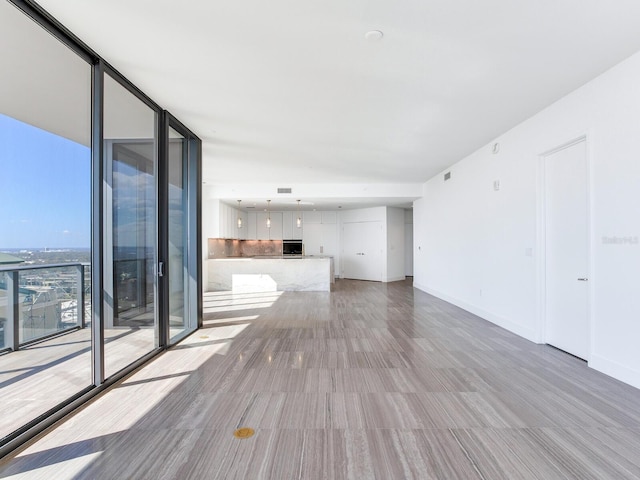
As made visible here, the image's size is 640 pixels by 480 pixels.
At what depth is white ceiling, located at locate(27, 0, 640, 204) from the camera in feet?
7.63

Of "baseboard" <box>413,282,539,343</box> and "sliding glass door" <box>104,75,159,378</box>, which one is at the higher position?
"sliding glass door" <box>104,75,159,378</box>

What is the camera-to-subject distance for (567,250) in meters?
3.86

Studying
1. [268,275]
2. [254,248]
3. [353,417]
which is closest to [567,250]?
[353,417]

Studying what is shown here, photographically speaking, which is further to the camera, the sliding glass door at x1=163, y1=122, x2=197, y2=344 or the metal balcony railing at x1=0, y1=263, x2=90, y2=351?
the sliding glass door at x1=163, y1=122, x2=197, y2=344

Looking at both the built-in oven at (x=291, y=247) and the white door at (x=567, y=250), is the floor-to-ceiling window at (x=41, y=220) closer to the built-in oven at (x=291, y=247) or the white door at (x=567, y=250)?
the white door at (x=567, y=250)

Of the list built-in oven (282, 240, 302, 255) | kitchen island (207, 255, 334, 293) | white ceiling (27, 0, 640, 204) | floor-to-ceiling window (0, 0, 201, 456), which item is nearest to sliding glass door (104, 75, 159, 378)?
floor-to-ceiling window (0, 0, 201, 456)

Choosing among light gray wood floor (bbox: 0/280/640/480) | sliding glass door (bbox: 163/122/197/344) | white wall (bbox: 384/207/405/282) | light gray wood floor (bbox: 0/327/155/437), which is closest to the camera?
light gray wood floor (bbox: 0/280/640/480)

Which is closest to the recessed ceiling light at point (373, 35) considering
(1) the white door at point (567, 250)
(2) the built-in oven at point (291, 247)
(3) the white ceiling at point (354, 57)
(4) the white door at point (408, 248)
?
(3) the white ceiling at point (354, 57)

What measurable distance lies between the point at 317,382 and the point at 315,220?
9.13m

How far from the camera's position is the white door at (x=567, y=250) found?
3.61m

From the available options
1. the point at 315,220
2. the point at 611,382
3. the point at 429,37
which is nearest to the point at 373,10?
the point at 429,37

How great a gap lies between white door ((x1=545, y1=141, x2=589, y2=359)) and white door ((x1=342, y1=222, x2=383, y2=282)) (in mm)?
6713

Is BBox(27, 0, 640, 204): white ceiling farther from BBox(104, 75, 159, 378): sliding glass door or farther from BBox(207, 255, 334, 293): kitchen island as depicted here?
BBox(207, 255, 334, 293): kitchen island

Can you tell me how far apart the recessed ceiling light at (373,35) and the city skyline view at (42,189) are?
8.16 ft
